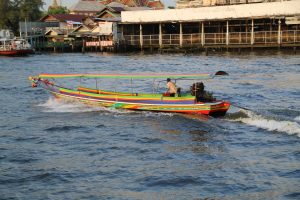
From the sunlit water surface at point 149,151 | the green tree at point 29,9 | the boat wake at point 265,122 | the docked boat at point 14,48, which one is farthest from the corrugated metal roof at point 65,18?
the boat wake at point 265,122

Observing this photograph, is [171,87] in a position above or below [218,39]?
below

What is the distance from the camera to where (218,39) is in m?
55.7

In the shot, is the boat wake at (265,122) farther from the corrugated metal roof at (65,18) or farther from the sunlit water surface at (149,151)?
the corrugated metal roof at (65,18)

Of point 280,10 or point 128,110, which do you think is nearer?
point 128,110

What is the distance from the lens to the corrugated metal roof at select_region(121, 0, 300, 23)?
5116 cm

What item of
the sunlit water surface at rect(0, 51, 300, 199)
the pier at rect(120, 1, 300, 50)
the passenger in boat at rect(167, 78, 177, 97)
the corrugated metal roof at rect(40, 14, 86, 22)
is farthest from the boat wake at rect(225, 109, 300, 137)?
the corrugated metal roof at rect(40, 14, 86, 22)

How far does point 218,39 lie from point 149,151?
41405 mm

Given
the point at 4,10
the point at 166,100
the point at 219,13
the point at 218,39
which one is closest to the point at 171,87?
the point at 166,100

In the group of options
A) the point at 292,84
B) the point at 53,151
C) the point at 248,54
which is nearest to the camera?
the point at 53,151

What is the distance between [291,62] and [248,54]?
9438 mm

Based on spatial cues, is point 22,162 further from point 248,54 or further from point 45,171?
point 248,54

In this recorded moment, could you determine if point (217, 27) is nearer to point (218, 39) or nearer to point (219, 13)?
point (218, 39)

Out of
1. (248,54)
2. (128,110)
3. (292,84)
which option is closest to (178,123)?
(128,110)

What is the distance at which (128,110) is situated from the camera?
22078mm
